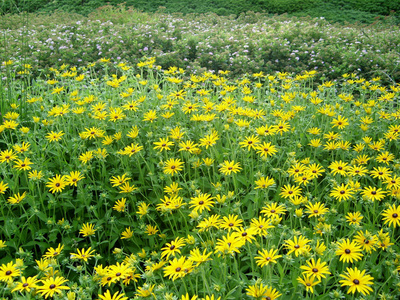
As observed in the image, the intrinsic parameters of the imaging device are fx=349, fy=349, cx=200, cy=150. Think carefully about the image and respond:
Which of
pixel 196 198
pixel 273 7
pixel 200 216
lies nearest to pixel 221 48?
pixel 196 198

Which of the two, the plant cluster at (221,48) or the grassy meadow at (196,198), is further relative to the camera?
the plant cluster at (221,48)

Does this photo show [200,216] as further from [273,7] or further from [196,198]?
[273,7]

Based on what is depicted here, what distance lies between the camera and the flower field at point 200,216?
4.91 ft

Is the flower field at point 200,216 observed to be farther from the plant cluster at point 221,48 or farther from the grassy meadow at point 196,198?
the plant cluster at point 221,48

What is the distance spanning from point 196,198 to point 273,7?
12805 millimetres

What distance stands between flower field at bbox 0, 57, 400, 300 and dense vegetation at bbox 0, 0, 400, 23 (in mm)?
10516

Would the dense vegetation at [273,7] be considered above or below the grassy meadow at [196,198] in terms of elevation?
above

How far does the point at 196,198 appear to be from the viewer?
176cm

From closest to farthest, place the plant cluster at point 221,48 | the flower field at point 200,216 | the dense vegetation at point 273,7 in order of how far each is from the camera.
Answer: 1. the flower field at point 200,216
2. the plant cluster at point 221,48
3. the dense vegetation at point 273,7

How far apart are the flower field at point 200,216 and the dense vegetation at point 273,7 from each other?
1052 centimetres

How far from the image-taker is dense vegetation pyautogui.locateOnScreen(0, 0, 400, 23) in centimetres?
1249

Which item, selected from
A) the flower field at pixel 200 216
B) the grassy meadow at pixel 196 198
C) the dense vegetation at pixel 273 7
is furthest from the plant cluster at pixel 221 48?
the dense vegetation at pixel 273 7

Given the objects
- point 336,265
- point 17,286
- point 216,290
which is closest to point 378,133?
point 336,265

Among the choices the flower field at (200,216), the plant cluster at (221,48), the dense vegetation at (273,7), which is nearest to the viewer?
the flower field at (200,216)
